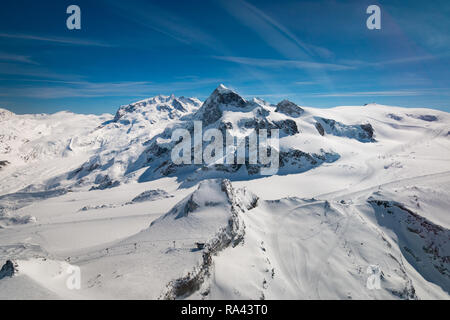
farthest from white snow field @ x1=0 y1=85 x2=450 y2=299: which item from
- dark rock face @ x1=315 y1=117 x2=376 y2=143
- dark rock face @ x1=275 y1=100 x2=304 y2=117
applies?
dark rock face @ x1=275 y1=100 x2=304 y2=117

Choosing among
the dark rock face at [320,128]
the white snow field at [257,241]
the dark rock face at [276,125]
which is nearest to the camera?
the white snow field at [257,241]

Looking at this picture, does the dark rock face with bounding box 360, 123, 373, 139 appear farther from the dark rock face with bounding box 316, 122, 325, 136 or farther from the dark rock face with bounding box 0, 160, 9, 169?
the dark rock face with bounding box 0, 160, 9, 169

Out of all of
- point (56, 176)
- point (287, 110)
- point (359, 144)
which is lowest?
point (56, 176)

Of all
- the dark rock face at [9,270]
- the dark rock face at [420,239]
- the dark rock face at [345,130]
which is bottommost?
the dark rock face at [420,239]

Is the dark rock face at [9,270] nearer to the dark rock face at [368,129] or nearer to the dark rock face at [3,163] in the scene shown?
the dark rock face at [368,129]

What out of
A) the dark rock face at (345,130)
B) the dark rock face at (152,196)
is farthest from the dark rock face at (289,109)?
the dark rock face at (152,196)

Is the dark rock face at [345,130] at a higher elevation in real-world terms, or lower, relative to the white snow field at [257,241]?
higher

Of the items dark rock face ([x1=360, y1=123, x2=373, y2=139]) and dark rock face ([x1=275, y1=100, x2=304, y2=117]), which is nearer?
dark rock face ([x1=360, y1=123, x2=373, y2=139])
